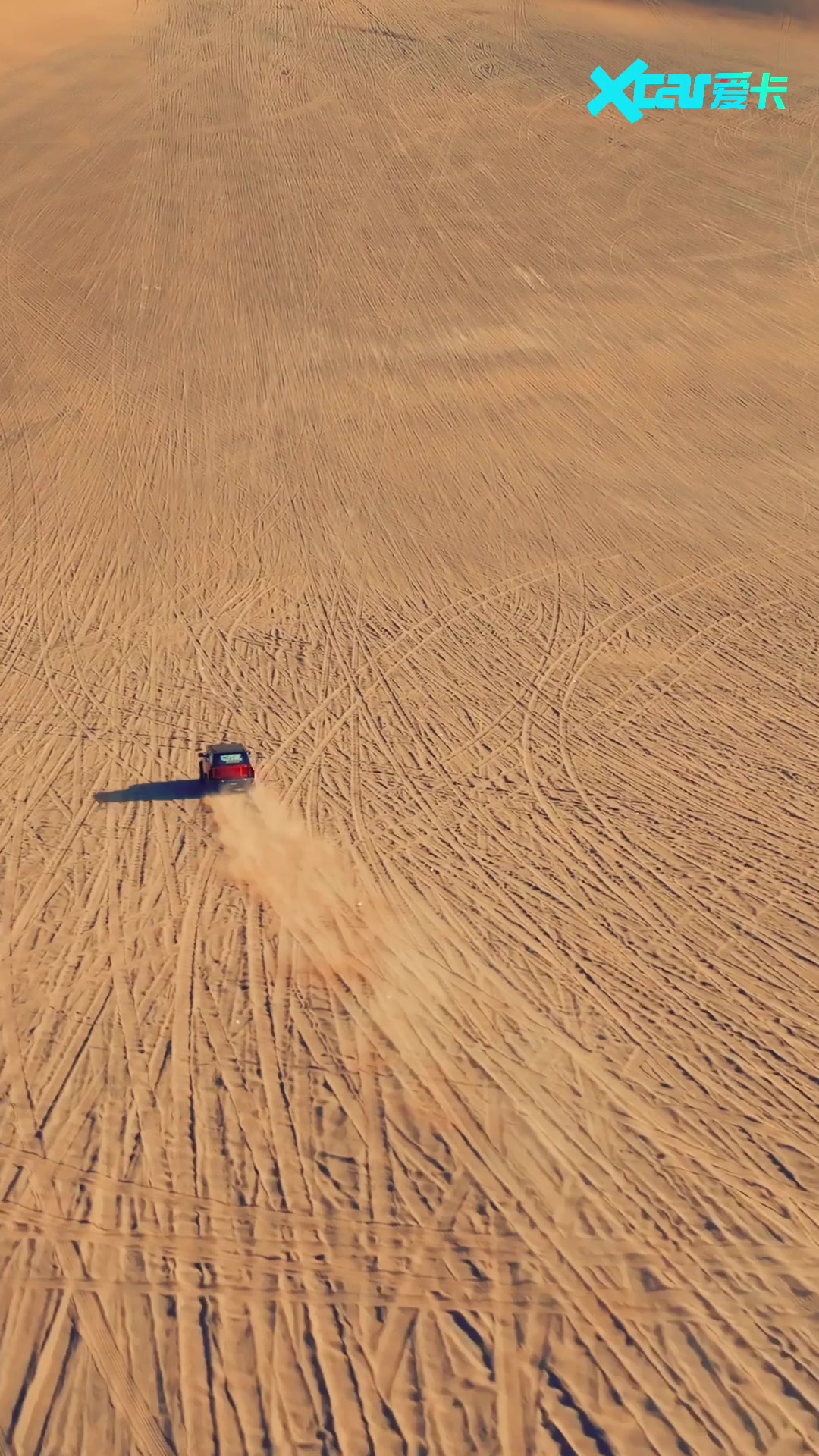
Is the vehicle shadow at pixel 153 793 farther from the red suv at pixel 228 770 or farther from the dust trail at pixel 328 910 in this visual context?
the dust trail at pixel 328 910

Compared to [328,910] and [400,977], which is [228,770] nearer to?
[328,910]

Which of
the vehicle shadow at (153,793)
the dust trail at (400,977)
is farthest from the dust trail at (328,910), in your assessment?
the vehicle shadow at (153,793)

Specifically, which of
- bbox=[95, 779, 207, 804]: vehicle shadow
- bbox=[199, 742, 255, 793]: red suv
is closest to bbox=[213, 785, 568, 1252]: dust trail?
bbox=[199, 742, 255, 793]: red suv

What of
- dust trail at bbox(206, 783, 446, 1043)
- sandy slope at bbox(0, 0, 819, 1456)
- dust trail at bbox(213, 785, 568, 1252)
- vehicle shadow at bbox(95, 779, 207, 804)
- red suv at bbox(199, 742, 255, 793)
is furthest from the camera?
vehicle shadow at bbox(95, 779, 207, 804)

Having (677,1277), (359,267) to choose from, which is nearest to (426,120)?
(359,267)

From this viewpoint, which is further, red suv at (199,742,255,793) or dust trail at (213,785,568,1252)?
red suv at (199,742,255,793)

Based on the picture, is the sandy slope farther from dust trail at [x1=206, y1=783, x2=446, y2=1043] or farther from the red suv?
the red suv
